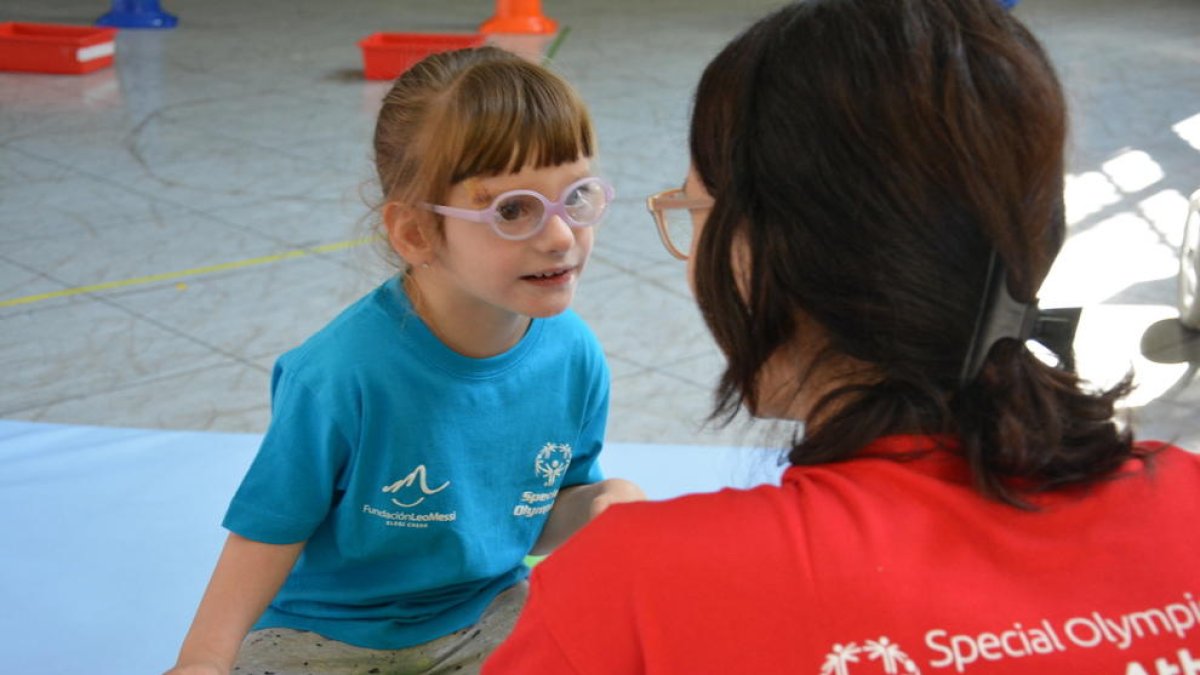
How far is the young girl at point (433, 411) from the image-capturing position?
140 cm

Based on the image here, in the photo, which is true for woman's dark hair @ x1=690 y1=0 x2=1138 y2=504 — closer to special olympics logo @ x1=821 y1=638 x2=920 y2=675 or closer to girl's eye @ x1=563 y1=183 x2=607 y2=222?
special olympics logo @ x1=821 y1=638 x2=920 y2=675

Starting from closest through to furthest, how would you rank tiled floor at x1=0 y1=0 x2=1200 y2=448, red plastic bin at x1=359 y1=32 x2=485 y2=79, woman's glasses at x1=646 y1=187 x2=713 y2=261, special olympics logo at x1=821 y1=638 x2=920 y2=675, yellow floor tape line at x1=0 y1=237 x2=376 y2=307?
special olympics logo at x1=821 y1=638 x2=920 y2=675
woman's glasses at x1=646 y1=187 x2=713 y2=261
tiled floor at x1=0 y1=0 x2=1200 y2=448
yellow floor tape line at x1=0 y1=237 x2=376 y2=307
red plastic bin at x1=359 y1=32 x2=485 y2=79

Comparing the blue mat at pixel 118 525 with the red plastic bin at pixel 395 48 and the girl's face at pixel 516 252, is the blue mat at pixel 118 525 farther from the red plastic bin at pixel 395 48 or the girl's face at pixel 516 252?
the red plastic bin at pixel 395 48

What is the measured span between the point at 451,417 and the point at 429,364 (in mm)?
62

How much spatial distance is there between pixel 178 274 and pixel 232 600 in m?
2.10

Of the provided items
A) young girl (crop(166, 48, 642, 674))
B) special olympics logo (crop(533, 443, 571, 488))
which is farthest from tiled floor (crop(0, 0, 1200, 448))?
special olympics logo (crop(533, 443, 571, 488))

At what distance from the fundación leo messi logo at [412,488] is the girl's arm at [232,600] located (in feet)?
0.35

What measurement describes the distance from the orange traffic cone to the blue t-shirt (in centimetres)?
503

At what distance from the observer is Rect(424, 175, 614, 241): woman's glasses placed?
54.4 inches

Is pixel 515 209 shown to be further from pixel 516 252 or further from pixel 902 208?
pixel 902 208

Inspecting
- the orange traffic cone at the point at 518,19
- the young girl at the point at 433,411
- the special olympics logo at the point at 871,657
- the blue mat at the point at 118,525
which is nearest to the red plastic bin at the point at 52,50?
the orange traffic cone at the point at 518,19

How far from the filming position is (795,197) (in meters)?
0.89

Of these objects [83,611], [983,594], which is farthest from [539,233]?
[83,611]

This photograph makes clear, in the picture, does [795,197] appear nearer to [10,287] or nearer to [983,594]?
[983,594]
